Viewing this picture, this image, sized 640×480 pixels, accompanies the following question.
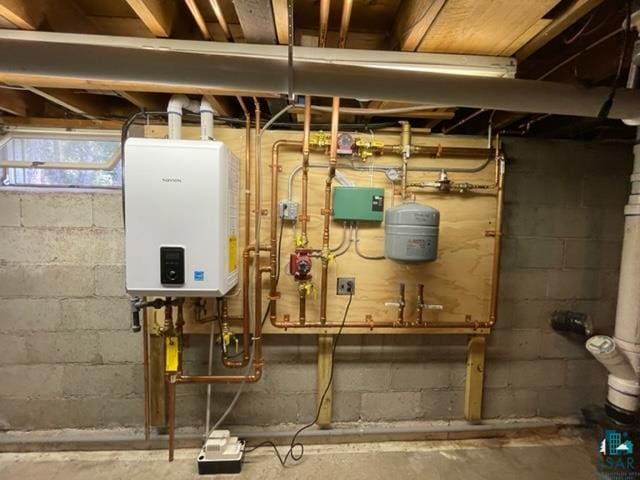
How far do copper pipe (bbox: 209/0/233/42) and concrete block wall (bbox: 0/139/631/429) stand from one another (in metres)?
1.15

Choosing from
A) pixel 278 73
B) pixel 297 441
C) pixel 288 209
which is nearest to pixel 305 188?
pixel 288 209

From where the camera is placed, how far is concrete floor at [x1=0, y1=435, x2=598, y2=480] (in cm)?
168

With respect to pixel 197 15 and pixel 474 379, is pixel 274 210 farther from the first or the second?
pixel 474 379

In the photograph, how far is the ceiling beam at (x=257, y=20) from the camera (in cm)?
94

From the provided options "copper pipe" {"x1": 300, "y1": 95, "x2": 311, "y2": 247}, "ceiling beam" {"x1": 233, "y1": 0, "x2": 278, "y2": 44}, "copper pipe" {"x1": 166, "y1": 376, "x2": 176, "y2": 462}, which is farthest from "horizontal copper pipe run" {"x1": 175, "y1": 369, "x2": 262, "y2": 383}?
"ceiling beam" {"x1": 233, "y1": 0, "x2": 278, "y2": 44}

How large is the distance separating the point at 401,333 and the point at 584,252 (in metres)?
1.27

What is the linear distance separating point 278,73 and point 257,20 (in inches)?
8.4

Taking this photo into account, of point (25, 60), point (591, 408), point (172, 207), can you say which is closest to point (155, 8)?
point (25, 60)

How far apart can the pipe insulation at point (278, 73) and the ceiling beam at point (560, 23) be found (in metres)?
0.14

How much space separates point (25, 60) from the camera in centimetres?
90

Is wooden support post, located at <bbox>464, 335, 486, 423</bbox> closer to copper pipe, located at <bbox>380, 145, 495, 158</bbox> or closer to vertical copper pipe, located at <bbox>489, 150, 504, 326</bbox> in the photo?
vertical copper pipe, located at <bbox>489, 150, 504, 326</bbox>

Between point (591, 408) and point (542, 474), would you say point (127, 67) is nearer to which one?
point (542, 474)

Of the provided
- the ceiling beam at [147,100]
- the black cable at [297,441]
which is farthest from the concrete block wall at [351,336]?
the ceiling beam at [147,100]

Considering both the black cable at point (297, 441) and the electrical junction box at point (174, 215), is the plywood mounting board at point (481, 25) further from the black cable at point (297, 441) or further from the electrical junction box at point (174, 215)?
the black cable at point (297, 441)
